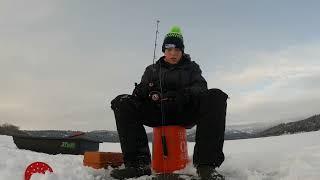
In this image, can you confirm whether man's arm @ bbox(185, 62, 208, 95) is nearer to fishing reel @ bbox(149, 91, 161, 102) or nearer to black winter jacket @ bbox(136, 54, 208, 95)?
black winter jacket @ bbox(136, 54, 208, 95)

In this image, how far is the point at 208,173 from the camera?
4.96 m

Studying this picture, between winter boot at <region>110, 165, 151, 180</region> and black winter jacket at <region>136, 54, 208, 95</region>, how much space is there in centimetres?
94

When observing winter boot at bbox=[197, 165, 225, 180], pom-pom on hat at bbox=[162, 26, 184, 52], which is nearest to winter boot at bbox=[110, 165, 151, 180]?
winter boot at bbox=[197, 165, 225, 180]

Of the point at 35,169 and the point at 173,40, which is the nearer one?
the point at 35,169

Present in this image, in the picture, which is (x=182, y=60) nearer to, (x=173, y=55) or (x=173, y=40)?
(x=173, y=55)

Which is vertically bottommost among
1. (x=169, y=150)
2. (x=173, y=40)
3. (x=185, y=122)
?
(x=169, y=150)

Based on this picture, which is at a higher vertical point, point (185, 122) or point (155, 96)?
point (155, 96)

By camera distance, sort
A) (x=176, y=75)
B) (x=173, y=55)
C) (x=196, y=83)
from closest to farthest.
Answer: (x=196, y=83)
(x=176, y=75)
(x=173, y=55)

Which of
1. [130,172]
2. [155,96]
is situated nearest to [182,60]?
[155,96]

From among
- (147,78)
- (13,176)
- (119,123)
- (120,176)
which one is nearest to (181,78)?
(147,78)

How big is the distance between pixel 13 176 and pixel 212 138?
83.6 inches

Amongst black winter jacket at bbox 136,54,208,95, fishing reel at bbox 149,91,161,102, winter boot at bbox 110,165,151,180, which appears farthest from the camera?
black winter jacket at bbox 136,54,208,95

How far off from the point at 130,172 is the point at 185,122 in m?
0.83

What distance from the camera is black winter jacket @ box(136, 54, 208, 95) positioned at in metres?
5.89
